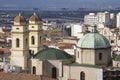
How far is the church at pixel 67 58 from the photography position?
3328 centimetres

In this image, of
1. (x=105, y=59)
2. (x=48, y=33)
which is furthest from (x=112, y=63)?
(x=48, y=33)

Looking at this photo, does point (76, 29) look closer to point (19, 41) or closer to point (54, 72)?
point (19, 41)

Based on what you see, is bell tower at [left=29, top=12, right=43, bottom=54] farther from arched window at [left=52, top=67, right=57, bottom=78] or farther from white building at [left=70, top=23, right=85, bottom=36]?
white building at [left=70, top=23, right=85, bottom=36]

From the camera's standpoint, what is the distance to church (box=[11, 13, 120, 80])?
109 ft

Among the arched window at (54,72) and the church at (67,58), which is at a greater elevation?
the church at (67,58)

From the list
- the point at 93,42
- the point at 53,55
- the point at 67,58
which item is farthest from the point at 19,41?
the point at 93,42

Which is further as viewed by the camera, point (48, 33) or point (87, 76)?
point (48, 33)

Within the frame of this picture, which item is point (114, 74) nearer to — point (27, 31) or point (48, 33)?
point (27, 31)

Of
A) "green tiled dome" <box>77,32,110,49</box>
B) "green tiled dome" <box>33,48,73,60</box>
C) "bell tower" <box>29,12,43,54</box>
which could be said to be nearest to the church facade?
"bell tower" <box>29,12,43,54</box>

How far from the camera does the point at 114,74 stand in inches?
1261

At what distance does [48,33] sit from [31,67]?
69.2 m

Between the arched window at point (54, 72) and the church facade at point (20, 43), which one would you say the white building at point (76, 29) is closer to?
the church facade at point (20, 43)

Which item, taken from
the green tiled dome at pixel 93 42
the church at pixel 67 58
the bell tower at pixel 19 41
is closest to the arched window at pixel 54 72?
the church at pixel 67 58

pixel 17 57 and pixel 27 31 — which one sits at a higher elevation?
pixel 27 31
